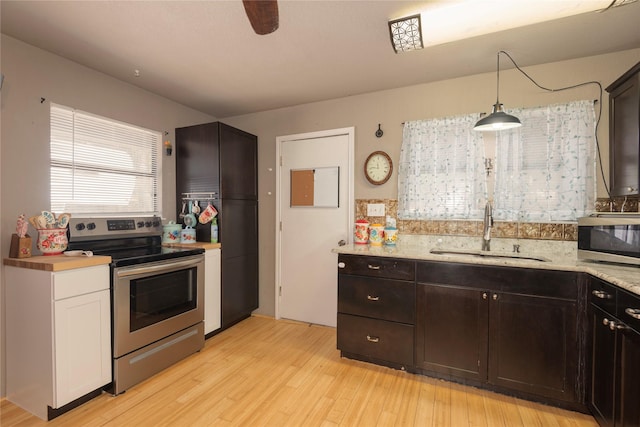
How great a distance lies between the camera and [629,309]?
134cm

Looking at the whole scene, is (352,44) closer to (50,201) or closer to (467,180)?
(467,180)

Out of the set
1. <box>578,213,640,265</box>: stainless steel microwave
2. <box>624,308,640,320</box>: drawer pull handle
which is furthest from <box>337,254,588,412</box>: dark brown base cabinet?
<box>624,308,640,320</box>: drawer pull handle

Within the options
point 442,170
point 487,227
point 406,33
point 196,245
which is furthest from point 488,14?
point 196,245

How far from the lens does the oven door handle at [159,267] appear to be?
2000 mm

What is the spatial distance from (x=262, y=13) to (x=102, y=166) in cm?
220

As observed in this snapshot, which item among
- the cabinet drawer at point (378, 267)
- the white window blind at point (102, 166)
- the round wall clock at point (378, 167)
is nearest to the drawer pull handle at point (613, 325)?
the cabinet drawer at point (378, 267)

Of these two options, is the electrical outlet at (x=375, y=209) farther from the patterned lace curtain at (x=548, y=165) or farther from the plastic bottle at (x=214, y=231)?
the plastic bottle at (x=214, y=231)

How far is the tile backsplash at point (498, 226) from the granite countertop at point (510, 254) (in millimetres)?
51

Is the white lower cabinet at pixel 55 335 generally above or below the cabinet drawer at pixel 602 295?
below

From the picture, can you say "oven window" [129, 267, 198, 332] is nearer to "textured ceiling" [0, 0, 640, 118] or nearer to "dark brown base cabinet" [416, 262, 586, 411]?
"textured ceiling" [0, 0, 640, 118]

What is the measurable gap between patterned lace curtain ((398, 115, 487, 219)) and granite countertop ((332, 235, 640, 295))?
0.23 meters

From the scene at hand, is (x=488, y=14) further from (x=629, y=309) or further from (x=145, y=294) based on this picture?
(x=145, y=294)

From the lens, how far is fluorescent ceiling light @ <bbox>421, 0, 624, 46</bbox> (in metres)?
1.47

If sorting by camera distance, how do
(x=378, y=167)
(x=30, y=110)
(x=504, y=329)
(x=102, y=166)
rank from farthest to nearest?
1. (x=378, y=167)
2. (x=102, y=166)
3. (x=30, y=110)
4. (x=504, y=329)
